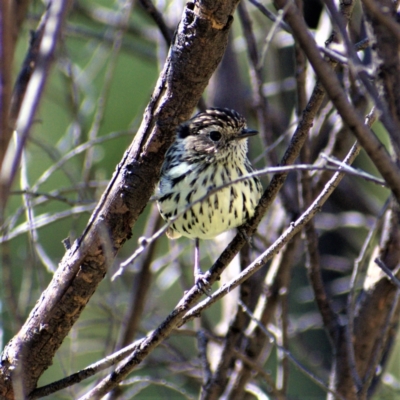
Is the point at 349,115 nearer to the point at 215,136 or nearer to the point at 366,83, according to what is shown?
the point at 366,83

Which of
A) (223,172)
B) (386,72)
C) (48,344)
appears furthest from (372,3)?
(223,172)

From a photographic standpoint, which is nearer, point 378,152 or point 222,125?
point 378,152

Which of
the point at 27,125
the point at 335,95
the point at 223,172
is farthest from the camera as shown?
the point at 223,172

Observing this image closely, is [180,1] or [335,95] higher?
[180,1]

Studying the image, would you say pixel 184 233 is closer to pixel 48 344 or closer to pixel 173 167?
pixel 173 167

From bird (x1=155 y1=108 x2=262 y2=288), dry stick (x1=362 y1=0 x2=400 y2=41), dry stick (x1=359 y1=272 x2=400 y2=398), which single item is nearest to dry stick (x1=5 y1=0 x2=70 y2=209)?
dry stick (x1=362 y1=0 x2=400 y2=41)

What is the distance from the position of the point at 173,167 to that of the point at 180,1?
5.75 ft

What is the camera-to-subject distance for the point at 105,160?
10.2 meters

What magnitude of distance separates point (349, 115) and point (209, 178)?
89.7 inches

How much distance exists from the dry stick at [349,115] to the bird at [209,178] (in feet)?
6.66

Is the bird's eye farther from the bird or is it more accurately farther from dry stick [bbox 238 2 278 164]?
dry stick [bbox 238 2 278 164]

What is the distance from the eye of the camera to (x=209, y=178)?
13.1ft

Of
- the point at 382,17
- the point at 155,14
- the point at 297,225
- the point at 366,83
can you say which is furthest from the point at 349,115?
the point at 155,14

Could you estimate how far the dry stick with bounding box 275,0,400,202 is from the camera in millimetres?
1745
